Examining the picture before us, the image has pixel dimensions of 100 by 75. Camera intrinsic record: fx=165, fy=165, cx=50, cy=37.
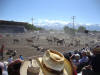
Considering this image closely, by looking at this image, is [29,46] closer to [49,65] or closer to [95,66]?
[95,66]

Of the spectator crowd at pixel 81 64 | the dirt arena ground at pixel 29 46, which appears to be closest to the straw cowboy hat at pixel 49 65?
the spectator crowd at pixel 81 64

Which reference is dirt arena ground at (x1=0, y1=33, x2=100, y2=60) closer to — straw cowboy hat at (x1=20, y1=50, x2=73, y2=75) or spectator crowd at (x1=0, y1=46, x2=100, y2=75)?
spectator crowd at (x1=0, y1=46, x2=100, y2=75)

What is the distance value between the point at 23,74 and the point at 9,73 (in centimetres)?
22

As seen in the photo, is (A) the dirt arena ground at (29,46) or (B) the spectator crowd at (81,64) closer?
(B) the spectator crowd at (81,64)

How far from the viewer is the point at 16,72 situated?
90.9 inches

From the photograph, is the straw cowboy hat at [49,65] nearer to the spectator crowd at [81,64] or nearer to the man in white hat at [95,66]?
the spectator crowd at [81,64]

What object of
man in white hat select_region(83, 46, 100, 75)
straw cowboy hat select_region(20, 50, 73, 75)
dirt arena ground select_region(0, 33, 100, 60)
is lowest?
dirt arena ground select_region(0, 33, 100, 60)

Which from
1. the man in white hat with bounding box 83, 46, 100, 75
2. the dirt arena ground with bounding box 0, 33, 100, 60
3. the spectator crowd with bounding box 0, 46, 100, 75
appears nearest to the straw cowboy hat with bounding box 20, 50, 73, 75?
the spectator crowd with bounding box 0, 46, 100, 75

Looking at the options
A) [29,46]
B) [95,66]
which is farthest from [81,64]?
[29,46]

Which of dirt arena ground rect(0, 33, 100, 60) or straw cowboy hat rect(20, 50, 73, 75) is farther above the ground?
straw cowboy hat rect(20, 50, 73, 75)

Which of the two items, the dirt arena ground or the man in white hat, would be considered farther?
the dirt arena ground

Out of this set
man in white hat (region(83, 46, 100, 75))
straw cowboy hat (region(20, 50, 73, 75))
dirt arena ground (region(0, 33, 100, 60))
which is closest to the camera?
straw cowboy hat (region(20, 50, 73, 75))

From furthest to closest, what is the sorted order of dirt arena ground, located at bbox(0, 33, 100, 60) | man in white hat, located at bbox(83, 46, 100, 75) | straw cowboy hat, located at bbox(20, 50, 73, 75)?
1. dirt arena ground, located at bbox(0, 33, 100, 60)
2. man in white hat, located at bbox(83, 46, 100, 75)
3. straw cowboy hat, located at bbox(20, 50, 73, 75)

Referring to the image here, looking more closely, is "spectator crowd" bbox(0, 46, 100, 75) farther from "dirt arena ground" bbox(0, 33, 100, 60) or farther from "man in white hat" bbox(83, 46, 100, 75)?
"dirt arena ground" bbox(0, 33, 100, 60)
